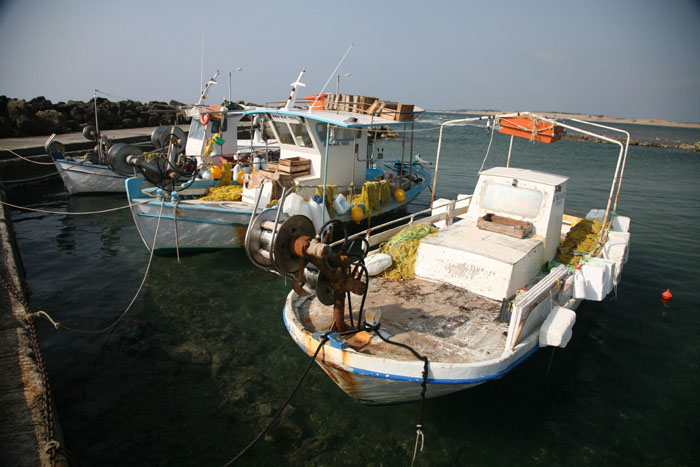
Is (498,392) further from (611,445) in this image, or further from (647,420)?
(647,420)

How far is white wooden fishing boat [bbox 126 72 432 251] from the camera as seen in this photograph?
10969 millimetres

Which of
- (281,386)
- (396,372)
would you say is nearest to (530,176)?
(396,372)

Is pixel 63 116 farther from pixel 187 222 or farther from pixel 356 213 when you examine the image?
pixel 356 213

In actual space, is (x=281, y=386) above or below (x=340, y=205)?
below

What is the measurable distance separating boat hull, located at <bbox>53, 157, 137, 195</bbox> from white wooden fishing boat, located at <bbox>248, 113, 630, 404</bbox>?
15.1 metres

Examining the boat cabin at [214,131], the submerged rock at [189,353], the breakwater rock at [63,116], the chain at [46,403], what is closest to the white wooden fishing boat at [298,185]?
the boat cabin at [214,131]

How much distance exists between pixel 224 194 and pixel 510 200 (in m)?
8.31

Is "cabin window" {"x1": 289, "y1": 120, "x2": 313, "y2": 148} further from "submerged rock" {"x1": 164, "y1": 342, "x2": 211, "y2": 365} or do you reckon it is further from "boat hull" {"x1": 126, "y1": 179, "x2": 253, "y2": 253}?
"submerged rock" {"x1": 164, "y1": 342, "x2": 211, "y2": 365}

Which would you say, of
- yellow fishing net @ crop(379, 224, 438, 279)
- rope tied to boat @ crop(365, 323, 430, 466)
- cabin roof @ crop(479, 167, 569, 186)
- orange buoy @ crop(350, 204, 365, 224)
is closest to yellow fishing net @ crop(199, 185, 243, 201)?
orange buoy @ crop(350, 204, 365, 224)

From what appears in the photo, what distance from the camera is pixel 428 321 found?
579cm

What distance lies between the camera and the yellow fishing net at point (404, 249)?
7.20 meters

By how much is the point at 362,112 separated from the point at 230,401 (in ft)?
33.1

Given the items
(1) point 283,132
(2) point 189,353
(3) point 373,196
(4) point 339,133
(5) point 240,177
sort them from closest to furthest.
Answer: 1. (2) point 189,353
2. (4) point 339,133
3. (3) point 373,196
4. (1) point 283,132
5. (5) point 240,177

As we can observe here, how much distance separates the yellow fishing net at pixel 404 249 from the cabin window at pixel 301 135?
5.73m
